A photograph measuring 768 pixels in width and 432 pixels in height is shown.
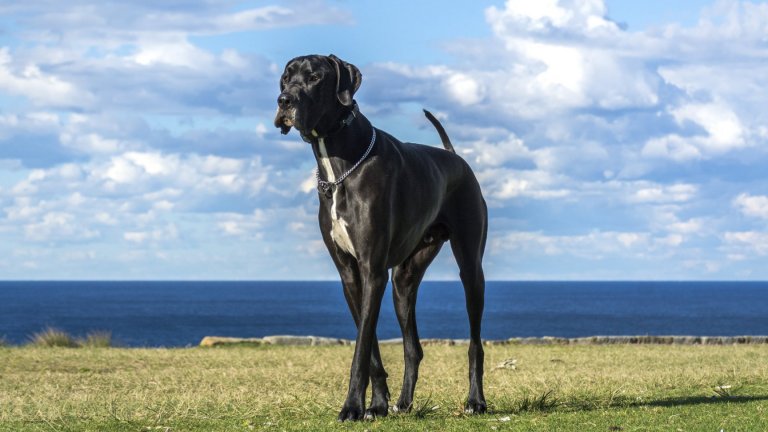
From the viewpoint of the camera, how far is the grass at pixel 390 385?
9.10 m

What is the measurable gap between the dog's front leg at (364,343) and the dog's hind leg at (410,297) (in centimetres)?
99

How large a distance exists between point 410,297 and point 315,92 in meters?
2.45

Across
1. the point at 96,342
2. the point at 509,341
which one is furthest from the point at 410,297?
the point at 96,342

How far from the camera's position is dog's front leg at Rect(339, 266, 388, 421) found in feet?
28.0

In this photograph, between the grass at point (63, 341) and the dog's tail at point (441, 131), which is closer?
the dog's tail at point (441, 131)

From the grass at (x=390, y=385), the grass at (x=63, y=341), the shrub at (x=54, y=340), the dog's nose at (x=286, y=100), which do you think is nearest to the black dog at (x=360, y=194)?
the dog's nose at (x=286, y=100)

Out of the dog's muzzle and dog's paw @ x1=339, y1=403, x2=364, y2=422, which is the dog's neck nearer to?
the dog's muzzle

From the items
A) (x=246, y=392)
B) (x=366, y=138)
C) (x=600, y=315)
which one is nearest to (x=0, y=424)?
(x=246, y=392)

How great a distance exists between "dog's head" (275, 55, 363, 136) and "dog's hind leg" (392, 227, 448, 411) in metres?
1.94

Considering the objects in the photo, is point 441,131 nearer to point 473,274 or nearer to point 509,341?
point 473,274

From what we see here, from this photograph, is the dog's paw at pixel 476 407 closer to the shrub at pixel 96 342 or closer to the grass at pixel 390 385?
the grass at pixel 390 385

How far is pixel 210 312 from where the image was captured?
6289 inches

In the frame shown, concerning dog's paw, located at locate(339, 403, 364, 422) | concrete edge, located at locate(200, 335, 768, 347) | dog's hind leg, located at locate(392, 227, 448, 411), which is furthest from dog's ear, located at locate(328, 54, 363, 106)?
concrete edge, located at locate(200, 335, 768, 347)

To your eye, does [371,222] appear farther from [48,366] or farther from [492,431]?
[48,366]
